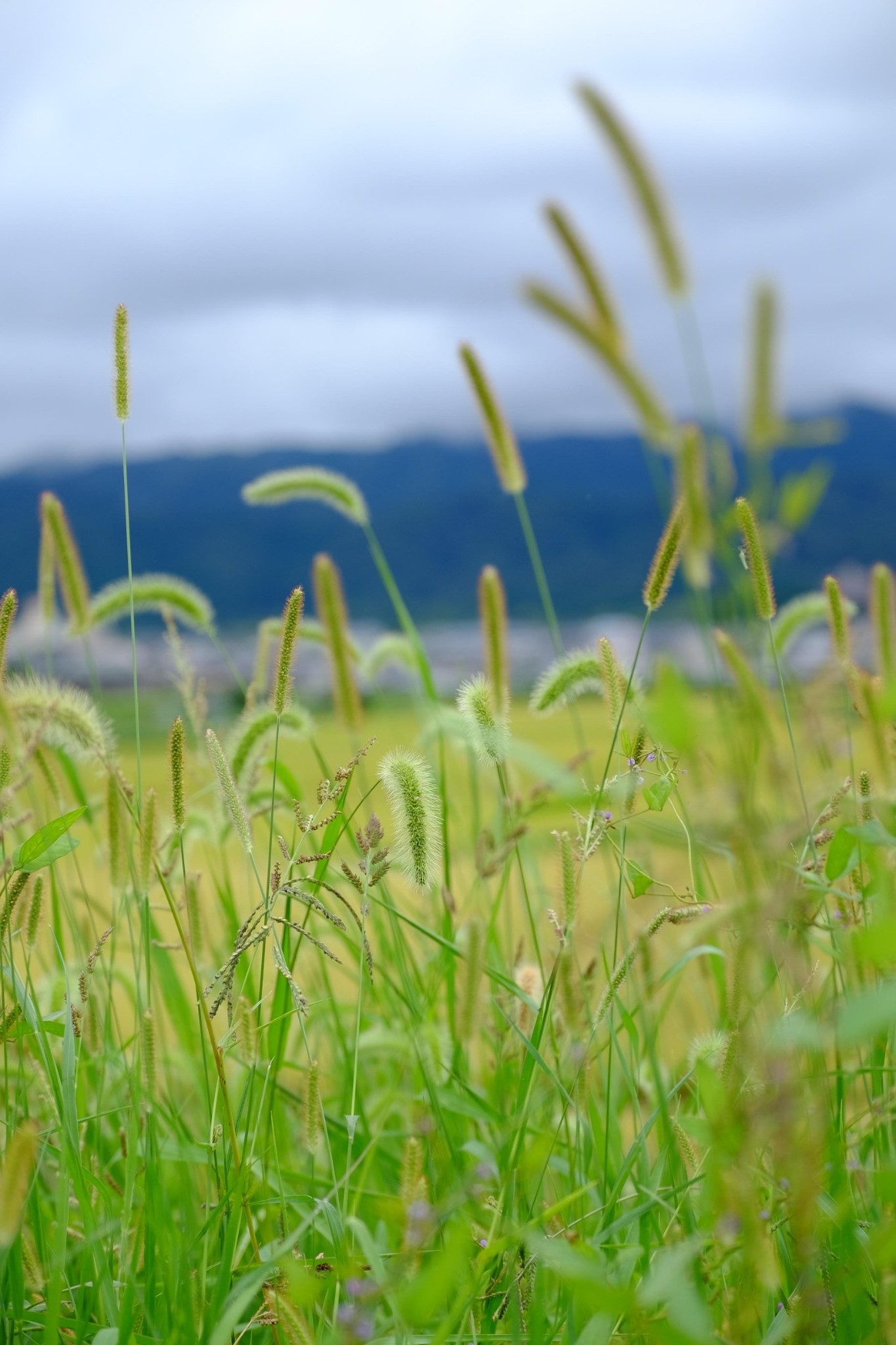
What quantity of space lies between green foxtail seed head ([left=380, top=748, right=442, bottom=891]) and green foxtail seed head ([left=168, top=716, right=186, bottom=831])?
0.21m

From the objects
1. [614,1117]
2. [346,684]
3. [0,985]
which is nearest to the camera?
[0,985]

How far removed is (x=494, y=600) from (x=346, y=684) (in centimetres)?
39

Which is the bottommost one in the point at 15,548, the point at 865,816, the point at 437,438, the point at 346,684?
the point at 865,816

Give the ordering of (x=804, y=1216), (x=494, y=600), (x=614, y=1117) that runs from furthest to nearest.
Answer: (x=494, y=600) → (x=614, y=1117) → (x=804, y=1216)

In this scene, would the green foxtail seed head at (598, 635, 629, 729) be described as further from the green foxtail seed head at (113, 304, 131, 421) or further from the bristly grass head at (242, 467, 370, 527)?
the bristly grass head at (242, 467, 370, 527)

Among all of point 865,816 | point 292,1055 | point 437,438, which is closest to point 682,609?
point 865,816

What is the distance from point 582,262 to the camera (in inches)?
52.6

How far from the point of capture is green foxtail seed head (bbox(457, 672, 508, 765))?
4.17 feet

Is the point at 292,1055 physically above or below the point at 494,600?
below

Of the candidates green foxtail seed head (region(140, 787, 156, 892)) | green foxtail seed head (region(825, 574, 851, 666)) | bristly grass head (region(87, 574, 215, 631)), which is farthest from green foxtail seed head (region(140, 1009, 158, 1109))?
bristly grass head (region(87, 574, 215, 631))

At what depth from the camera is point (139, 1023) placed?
137 cm

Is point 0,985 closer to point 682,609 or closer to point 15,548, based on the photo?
point 682,609

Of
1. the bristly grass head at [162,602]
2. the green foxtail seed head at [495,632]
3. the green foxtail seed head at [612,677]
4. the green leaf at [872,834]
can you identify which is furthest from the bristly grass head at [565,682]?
the bristly grass head at [162,602]

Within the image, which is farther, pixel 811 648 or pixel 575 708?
pixel 575 708
